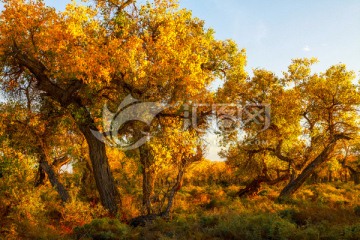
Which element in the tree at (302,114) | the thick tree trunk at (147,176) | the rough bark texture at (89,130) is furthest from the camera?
the tree at (302,114)

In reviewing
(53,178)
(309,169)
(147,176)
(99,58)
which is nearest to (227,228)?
(147,176)

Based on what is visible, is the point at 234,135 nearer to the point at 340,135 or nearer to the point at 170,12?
the point at 340,135

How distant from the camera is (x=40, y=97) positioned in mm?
20172

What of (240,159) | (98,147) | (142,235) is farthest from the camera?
(240,159)

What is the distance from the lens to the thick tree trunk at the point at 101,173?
721 inches

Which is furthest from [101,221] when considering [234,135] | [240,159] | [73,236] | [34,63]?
[240,159]

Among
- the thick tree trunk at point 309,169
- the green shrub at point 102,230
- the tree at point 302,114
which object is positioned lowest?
the green shrub at point 102,230

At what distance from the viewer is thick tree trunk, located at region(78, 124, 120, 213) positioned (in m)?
18.3

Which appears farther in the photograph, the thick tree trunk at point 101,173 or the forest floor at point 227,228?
the thick tree trunk at point 101,173

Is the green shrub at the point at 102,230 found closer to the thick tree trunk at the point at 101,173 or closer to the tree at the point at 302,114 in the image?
the thick tree trunk at the point at 101,173

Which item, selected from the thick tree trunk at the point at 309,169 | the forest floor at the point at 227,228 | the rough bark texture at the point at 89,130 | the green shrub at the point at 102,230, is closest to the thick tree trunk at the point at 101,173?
the rough bark texture at the point at 89,130

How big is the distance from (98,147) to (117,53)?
6075 millimetres

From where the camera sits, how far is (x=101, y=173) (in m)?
18.3

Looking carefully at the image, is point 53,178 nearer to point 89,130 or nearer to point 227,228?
point 89,130
